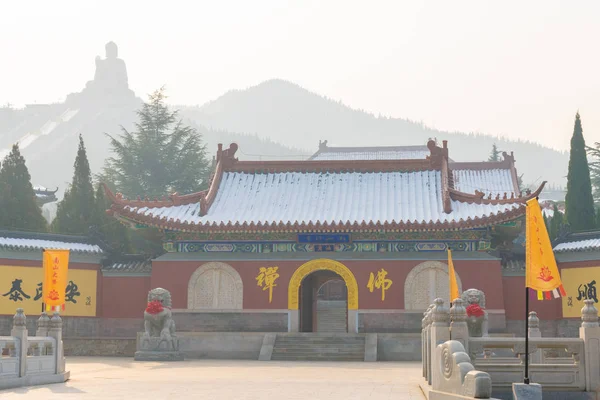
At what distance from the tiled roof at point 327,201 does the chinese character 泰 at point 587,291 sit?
11.3 ft

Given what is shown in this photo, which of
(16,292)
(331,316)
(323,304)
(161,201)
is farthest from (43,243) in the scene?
(323,304)

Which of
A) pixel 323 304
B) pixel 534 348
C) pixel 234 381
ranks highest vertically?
pixel 323 304

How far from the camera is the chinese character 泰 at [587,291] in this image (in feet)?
90.4

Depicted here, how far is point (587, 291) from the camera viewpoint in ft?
90.9

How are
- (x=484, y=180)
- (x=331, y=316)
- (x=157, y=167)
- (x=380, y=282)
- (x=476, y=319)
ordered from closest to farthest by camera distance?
(x=476, y=319) < (x=380, y=282) < (x=484, y=180) < (x=331, y=316) < (x=157, y=167)

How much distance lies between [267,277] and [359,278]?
2746 millimetres

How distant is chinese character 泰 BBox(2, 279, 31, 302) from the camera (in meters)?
27.9

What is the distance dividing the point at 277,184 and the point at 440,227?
631cm

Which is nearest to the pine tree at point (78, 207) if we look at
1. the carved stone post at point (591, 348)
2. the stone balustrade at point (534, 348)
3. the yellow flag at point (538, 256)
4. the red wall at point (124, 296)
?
the red wall at point (124, 296)

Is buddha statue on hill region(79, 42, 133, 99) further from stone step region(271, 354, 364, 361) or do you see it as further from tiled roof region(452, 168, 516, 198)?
stone step region(271, 354, 364, 361)

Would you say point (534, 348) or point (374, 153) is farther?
point (374, 153)

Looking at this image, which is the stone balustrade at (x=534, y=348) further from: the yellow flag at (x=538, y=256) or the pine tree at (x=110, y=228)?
the pine tree at (x=110, y=228)

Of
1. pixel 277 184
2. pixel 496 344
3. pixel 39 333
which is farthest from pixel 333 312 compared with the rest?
pixel 496 344

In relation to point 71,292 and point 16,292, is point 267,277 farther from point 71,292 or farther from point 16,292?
point 16,292
